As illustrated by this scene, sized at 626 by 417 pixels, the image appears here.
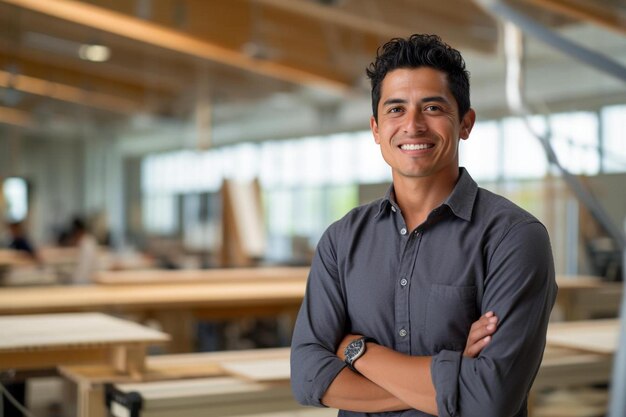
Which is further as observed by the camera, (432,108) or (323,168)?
(323,168)

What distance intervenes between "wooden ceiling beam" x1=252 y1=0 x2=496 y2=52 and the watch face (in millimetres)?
6328

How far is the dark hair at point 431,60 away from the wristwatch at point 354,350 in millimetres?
519

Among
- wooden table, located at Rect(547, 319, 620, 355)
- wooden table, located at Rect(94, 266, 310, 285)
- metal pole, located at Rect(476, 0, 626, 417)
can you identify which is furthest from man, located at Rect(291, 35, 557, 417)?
wooden table, located at Rect(94, 266, 310, 285)

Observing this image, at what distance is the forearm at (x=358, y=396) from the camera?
179 cm

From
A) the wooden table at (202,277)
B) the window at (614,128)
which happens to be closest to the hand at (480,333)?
the wooden table at (202,277)

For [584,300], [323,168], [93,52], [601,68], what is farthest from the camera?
[323,168]

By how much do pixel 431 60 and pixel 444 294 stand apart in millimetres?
483

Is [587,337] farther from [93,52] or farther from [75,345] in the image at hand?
[93,52]

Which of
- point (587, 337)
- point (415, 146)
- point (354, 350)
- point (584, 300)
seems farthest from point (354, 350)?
point (584, 300)

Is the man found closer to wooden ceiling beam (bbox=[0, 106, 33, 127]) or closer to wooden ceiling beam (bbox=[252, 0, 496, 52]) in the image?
wooden ceiling beam (bbox=[252, 0, 496, 52])

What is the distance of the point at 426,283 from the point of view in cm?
177

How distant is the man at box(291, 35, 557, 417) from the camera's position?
65.8 inches

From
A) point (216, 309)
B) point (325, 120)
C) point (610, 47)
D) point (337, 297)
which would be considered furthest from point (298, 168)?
point (337, 297)

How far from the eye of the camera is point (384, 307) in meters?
1.83
